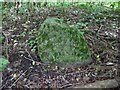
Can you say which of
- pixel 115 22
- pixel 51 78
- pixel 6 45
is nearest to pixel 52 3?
pixel 115 22

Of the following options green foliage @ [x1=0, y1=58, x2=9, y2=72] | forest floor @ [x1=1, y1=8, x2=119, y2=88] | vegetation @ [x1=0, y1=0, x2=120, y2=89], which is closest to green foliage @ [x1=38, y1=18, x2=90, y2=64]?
vegetation @ [x1=0, y1=0, x2=120, y2=89]

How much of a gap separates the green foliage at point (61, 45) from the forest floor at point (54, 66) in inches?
4.4

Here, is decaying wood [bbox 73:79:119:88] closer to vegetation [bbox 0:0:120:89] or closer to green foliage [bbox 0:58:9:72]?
vegetation [bbox 0:0:120:89]

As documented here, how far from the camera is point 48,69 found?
3.45m

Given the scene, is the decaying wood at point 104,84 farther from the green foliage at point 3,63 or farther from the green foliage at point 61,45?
the green foliage at point 3,63

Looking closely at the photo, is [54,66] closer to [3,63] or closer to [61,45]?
[61,45]

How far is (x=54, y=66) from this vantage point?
350 centimetres

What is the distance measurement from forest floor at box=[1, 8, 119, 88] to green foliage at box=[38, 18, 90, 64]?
0.36 feet

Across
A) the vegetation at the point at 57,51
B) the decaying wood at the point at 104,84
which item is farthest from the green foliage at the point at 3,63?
the decaying wood at the point at 104,84

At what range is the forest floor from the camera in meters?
3.26

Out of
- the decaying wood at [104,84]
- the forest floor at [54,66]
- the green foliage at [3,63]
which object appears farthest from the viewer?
the green foliage at [3,63]

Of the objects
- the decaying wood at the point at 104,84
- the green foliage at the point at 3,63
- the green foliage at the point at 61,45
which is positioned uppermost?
the green foliage at the point at 61,45

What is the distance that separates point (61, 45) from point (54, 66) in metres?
0.31

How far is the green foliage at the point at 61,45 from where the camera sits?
352 centimetres
